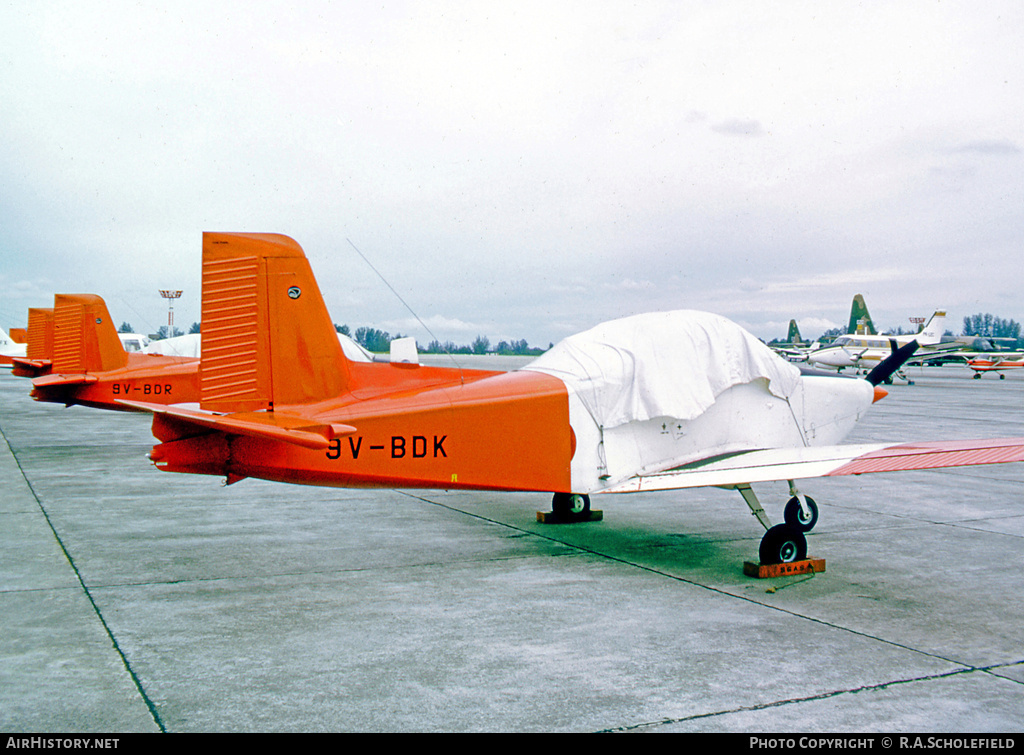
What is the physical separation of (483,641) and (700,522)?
15.7 feet

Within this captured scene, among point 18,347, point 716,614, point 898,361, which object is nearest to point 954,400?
point 898,361

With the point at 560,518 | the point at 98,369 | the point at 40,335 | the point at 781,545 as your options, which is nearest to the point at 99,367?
the point at 98,369

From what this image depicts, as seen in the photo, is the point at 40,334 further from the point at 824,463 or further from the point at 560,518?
the point at 824,463

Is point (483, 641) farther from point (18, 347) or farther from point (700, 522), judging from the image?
point (18, 347)

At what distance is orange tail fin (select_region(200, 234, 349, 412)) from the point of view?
19.9 feet

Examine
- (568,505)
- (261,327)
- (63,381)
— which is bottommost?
(568,505)

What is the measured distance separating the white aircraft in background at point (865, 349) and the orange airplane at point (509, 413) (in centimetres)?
4185

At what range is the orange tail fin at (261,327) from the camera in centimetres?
607

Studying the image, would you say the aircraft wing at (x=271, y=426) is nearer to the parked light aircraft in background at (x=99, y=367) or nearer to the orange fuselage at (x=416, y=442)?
the orange fuselage at (x=416, y=442)

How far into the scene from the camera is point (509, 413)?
6.77 m

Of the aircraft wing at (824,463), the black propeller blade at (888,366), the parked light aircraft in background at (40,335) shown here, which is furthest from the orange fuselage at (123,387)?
the black propeller blade at (888,366)

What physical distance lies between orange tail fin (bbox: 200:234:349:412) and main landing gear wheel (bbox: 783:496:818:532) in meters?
4.17

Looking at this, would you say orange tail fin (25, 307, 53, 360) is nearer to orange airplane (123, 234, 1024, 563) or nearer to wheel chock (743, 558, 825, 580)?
orange airplane (123, 234, 1024, 563)

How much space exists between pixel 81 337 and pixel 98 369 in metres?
0.76
